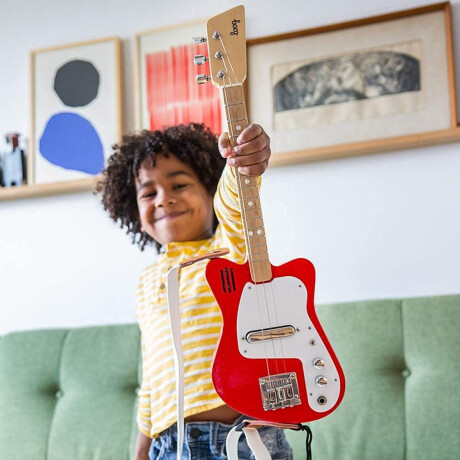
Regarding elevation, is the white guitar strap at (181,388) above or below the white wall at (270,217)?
below

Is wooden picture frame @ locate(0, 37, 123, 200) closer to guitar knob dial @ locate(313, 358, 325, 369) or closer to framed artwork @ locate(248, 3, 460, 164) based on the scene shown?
framed artwork @ locate(248, 3, 460, 164)

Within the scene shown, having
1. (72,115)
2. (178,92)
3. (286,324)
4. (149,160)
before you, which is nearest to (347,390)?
(286,324)

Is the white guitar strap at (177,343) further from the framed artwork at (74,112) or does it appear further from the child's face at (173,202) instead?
the framed artwork at (74,112)

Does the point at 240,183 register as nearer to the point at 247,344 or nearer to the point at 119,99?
the point at 247,344

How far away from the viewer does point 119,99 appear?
203 centimetres

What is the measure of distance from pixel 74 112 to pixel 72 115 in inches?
0.4

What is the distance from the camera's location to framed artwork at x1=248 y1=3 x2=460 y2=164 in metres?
1.74

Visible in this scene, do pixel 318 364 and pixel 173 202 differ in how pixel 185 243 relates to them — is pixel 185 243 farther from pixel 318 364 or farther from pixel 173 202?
pixel 318 364

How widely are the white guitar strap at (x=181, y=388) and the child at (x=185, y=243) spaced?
0.34 ft

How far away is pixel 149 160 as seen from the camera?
1.50 metres

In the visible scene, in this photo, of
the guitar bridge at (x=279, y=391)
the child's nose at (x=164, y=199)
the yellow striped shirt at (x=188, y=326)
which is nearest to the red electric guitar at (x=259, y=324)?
the guitar bridge at (x=279, y=391)

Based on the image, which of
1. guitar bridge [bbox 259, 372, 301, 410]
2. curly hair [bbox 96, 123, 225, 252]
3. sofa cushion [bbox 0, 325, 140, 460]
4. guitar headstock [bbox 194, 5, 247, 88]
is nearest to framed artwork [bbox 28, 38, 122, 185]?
curly hair [bbox 96, 123, 225, 252]

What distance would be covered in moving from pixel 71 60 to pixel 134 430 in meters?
1.06

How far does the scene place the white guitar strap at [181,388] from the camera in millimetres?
1058
